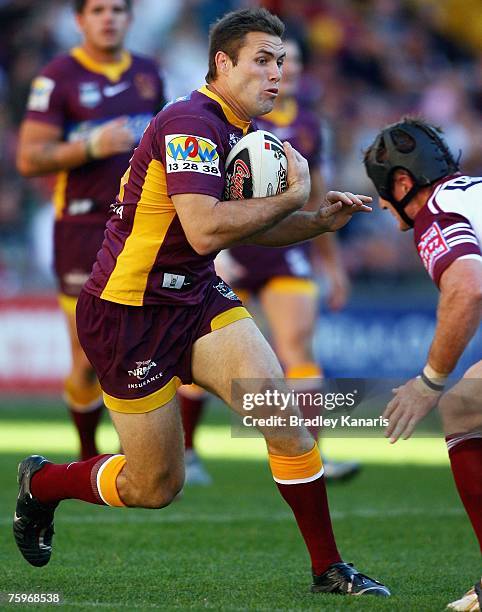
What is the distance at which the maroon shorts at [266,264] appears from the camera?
28.3ft

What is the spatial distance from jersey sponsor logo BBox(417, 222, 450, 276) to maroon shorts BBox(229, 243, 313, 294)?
4034 millimetres

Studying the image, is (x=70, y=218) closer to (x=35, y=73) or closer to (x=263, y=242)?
(x=263, y=242)

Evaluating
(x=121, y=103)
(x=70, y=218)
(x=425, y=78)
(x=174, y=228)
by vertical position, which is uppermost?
(x=174, y=228)

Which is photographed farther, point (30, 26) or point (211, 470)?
point (30, 26)

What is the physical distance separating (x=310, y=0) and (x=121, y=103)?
33.3 feet

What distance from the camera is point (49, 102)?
774 cm

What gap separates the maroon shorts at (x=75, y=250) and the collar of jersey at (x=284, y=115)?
1703 millimetres

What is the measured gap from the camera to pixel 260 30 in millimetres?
4953

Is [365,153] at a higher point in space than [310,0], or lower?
higher

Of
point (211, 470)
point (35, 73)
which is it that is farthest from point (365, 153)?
point (35, 73)


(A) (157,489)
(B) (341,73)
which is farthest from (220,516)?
(B) (341,73)

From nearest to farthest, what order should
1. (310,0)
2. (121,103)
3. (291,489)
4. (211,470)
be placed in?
(291,489)
(121,103)
(211,470)
(310,0)

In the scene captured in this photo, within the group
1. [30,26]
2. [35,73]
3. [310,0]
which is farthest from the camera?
[310,0]

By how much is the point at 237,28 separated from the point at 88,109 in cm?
302
